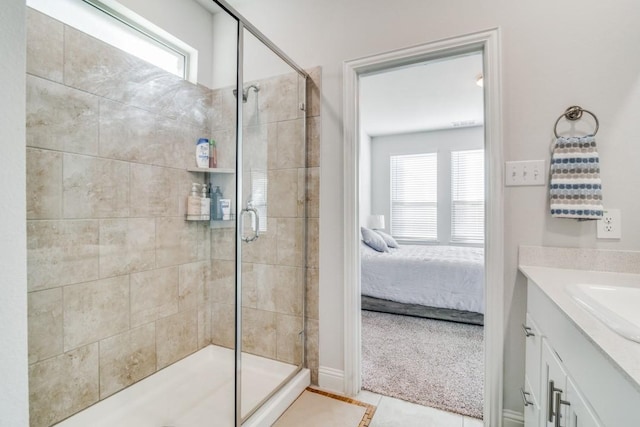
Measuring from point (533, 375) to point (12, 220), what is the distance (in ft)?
5.76

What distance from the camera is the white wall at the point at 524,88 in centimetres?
134

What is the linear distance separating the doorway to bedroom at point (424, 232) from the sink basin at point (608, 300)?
921 millimetres

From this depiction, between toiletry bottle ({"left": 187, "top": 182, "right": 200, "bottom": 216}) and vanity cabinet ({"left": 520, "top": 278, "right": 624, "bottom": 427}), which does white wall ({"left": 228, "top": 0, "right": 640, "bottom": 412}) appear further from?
toiletry bottle ({"left": 187, "top": 182, "right": 200, "bottom": 216})

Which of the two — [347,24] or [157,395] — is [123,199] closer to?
[157,395]

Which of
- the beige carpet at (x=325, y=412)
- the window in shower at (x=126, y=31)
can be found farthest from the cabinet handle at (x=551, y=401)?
the window in shower at (x=126, y=31)

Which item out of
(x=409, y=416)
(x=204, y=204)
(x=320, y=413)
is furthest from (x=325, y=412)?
(x=204, y=204)

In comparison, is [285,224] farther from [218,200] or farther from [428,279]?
[428,279]

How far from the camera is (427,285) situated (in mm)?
3096

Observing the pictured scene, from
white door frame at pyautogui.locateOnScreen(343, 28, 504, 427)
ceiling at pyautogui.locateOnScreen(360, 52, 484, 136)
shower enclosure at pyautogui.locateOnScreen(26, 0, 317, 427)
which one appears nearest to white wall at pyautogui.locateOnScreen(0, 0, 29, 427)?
shower enclosure at pyautogui.locateOnScreen(26, 0, 317, 427)

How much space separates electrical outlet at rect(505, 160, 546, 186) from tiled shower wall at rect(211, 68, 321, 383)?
3.48 ft

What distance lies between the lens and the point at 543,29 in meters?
1.45

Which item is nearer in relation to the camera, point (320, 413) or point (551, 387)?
point (551, 387)

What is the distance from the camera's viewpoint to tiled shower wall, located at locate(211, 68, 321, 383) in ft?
6.22

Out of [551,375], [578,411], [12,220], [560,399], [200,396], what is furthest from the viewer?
[200,396]
